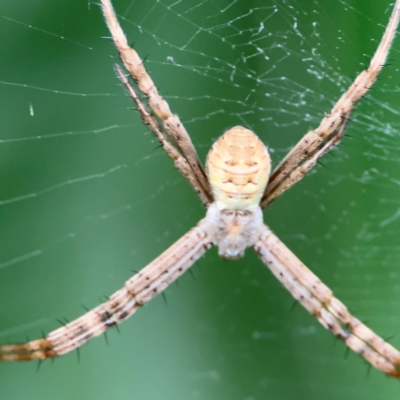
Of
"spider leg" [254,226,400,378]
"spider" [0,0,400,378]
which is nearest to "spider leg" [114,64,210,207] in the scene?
"spider" [0,0,400,378]

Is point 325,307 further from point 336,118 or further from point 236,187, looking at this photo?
point 336,118

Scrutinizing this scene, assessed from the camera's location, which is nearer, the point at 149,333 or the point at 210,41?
the point at 210,41

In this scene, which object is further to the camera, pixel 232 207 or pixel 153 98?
pixel 232 207

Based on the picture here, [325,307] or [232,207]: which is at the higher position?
[232,207]

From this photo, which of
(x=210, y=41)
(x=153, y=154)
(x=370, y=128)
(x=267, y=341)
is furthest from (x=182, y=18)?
(x=267, y=341)

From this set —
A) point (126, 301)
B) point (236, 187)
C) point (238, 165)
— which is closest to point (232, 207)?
point (236, 187)

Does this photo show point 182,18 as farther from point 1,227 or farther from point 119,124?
point 1,227

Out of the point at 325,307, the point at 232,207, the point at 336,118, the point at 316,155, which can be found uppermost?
the point at 336,118

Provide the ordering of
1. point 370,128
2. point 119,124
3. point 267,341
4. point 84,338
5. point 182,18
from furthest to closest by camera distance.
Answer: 1. point 267,341
2. point 370,128
3. point 119,124
4. point 182,18
5. point 84,338
